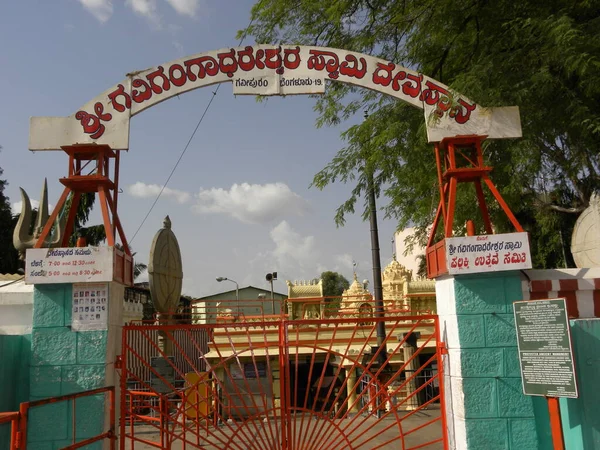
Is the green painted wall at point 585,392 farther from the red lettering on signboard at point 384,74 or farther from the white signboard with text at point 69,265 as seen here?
the white signboard with text at point 69,265

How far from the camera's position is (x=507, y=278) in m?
6.08

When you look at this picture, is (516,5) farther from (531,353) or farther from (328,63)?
(531,353)

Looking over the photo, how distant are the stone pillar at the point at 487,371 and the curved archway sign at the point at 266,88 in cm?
207

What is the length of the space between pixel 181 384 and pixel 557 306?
12760mm

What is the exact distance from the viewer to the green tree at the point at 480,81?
7.79m

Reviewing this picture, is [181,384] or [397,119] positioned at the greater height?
[397,119]

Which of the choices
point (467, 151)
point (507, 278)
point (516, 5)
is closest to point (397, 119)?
point (467, 151)

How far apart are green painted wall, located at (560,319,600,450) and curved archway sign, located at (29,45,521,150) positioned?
2636 millimetres

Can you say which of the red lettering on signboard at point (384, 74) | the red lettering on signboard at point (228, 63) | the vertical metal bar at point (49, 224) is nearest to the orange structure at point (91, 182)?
the vertical metal bar at point (49, 224)

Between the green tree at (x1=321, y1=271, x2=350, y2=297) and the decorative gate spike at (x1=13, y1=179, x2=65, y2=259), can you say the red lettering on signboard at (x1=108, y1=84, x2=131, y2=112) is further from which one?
Answer: the green tree at (x1=321, y1=271, x2=350, y2=297)

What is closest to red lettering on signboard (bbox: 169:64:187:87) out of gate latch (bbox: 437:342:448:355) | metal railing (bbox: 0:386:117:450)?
metal railing (bbox: 0:386:117:450)

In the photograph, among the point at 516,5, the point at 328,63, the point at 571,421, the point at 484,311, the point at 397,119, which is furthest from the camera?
the point at 397,119

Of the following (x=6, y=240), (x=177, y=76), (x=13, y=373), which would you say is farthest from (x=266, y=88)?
(x=6, y=240)

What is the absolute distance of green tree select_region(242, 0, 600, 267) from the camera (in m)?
7.79
